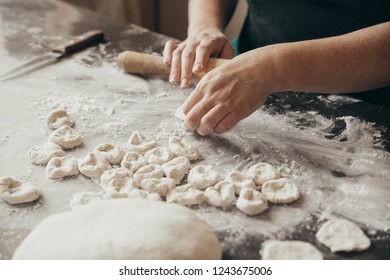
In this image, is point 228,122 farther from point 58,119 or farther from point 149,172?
point 58,119

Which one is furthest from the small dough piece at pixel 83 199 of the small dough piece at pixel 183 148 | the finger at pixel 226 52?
the finger at pixel 226 52

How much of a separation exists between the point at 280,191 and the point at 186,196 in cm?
23

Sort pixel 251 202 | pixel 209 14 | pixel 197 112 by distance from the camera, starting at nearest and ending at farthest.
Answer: pixel 251 202 < pixel 197 112 < pixel 209 14

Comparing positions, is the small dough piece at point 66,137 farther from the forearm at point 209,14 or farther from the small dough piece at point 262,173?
the forearm at point 209,14

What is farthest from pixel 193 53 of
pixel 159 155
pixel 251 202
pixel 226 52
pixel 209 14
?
pixel 251 202

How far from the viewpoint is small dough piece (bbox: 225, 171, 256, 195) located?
1.17 meters

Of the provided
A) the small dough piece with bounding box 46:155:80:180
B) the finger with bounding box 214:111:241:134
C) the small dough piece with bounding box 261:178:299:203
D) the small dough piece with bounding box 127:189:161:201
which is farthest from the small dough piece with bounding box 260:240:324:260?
the small dough piece with bounding box 46:155:80:180

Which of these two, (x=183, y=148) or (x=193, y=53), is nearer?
(x=183, y=148)

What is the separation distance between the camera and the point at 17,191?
1149 mm

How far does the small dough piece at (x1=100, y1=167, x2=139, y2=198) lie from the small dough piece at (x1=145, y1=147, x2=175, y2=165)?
0.25 ft

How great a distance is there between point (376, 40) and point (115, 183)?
819 mm

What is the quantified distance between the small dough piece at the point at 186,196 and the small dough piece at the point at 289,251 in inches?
7.7

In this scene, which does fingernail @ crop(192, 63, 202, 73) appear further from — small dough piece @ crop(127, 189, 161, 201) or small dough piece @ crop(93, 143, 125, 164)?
small dough piece @ crop(127, 189, 161, 201)
